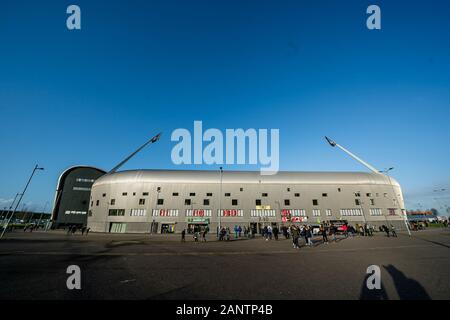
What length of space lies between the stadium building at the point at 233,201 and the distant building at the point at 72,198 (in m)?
28.2

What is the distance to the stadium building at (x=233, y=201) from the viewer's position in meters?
53.2

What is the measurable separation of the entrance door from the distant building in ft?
127

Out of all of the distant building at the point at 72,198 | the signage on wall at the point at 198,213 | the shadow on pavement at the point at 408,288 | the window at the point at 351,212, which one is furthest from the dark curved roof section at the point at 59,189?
the shadow on pavement at the point at 408,288

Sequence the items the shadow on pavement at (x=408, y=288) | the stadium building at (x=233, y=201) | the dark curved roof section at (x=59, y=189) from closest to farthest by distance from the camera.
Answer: the shadow on pavement at (x=408, y=288) < the stadium building at (x=233, y=201) < the dark curved roof section at (x=59, y=189)

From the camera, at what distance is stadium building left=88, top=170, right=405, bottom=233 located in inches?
2093

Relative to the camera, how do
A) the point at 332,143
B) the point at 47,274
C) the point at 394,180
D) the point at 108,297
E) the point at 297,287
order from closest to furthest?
the point at 108,297
the point at 297,287
the point at 47,274
the point at 394,180
the point at 332,143

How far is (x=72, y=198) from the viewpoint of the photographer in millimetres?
80875

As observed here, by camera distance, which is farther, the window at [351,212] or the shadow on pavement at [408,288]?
the window at [351,212]

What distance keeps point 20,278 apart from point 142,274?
4.24 meters

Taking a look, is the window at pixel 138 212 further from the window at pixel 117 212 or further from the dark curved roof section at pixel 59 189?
the dark curved roof section at pixel 59 189

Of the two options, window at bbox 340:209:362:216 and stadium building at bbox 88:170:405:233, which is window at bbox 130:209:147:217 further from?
window at bbox 340:209:362:216
